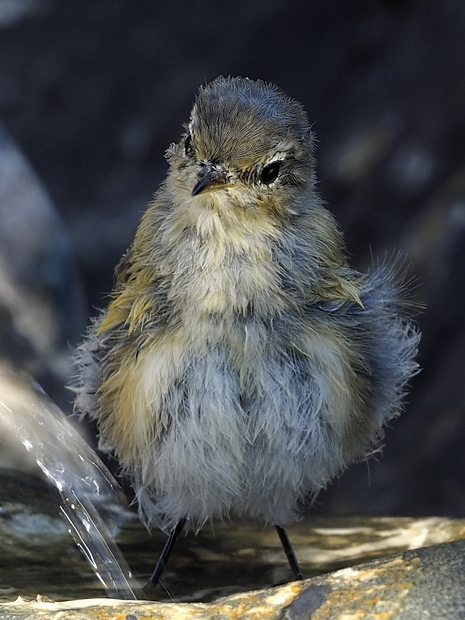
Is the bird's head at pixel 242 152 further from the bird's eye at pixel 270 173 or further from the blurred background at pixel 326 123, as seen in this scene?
the blurred background at pixel 326 123

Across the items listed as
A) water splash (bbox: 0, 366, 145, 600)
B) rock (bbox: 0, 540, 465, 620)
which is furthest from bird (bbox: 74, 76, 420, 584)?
rock (bbox: 0, 540, 465, 620)

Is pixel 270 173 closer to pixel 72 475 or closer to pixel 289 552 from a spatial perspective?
pixel 72 475

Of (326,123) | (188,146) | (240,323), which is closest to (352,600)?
(240,323)

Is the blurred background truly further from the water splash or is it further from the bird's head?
the bird's head

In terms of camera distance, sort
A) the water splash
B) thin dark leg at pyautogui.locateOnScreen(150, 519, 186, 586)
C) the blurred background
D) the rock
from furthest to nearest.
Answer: the blurred background < thin dark leg at pyautogui.locateOnScreen(150, 519, 186, 586) < the water splash < the rock

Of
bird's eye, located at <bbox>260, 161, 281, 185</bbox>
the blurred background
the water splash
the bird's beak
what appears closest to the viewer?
the bird's beak

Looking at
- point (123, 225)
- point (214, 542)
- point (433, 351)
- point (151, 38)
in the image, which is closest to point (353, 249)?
point (433, 351)
